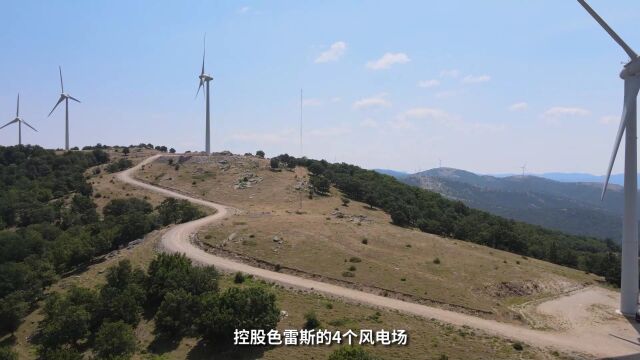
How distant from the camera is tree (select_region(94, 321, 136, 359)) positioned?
51031 mm

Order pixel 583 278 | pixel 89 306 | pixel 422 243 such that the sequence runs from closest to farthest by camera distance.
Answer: pixel 89 306 → pixel 583 278 → pixel 422 243

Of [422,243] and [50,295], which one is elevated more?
[422,243]

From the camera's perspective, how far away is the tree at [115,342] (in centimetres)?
5103

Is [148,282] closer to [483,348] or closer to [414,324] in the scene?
[414,324]

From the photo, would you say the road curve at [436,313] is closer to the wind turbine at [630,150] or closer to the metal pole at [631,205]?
the metal pole at [631,205]

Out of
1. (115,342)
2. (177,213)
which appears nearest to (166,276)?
(115,342)

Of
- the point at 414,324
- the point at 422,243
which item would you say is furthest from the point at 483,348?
the point at 422,243

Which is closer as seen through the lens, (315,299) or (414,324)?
(414,324)

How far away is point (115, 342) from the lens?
51250mm

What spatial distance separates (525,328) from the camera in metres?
59.3

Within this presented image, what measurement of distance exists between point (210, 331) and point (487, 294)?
Answer: 43462 millimetres

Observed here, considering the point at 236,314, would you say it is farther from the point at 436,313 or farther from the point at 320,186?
the point at 320,186

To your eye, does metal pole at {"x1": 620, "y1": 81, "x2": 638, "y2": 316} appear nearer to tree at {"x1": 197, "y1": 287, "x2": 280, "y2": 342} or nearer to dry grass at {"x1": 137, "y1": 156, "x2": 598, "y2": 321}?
dry grass at {"x1": 137, "y1": 156, "x2": 598, "y2": 321}

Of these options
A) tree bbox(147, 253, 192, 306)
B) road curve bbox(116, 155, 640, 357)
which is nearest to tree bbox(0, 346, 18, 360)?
tree bbox(147, 253, 192, 306)
